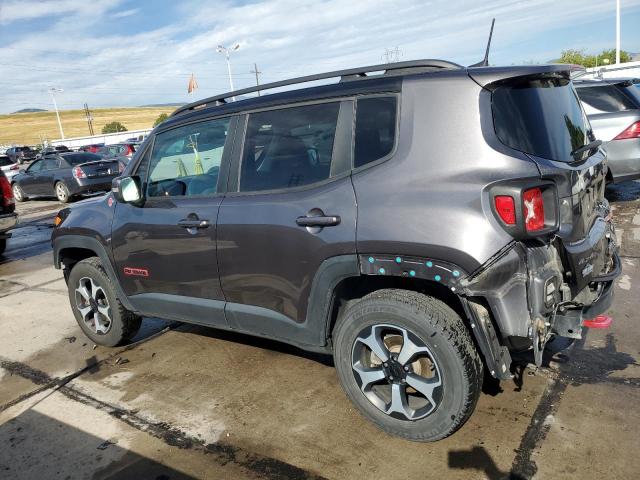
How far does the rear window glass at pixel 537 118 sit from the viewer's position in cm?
259

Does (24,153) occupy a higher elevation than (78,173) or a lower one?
higher

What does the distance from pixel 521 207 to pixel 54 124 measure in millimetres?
112636

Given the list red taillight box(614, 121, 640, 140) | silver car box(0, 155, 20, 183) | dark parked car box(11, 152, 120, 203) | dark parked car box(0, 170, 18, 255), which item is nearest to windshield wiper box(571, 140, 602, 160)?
red taillight box(614, 121, 640, 140)

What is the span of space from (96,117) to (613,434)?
117 m

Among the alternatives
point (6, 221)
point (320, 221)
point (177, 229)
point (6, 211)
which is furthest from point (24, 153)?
point (320, 221)

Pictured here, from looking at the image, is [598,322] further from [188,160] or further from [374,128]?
[188,160]

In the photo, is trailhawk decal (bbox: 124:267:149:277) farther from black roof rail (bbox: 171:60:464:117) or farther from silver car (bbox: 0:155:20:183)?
silver car (bbox: 0:155:20:183)


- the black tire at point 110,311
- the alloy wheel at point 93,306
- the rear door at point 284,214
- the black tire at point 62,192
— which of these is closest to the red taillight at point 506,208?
the rear door at point 284,214

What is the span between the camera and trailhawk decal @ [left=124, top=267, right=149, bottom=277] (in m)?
3.93

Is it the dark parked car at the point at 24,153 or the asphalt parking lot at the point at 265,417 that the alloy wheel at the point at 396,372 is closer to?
the asphalt parking lot at the point at 265,417

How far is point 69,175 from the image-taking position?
15.8m

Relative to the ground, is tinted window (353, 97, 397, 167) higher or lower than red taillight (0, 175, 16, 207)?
higher

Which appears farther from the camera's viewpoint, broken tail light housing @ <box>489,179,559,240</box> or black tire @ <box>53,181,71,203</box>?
black tire @ <box>53,181,71,203</box>

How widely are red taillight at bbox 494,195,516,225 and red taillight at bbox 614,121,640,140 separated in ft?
20.3
